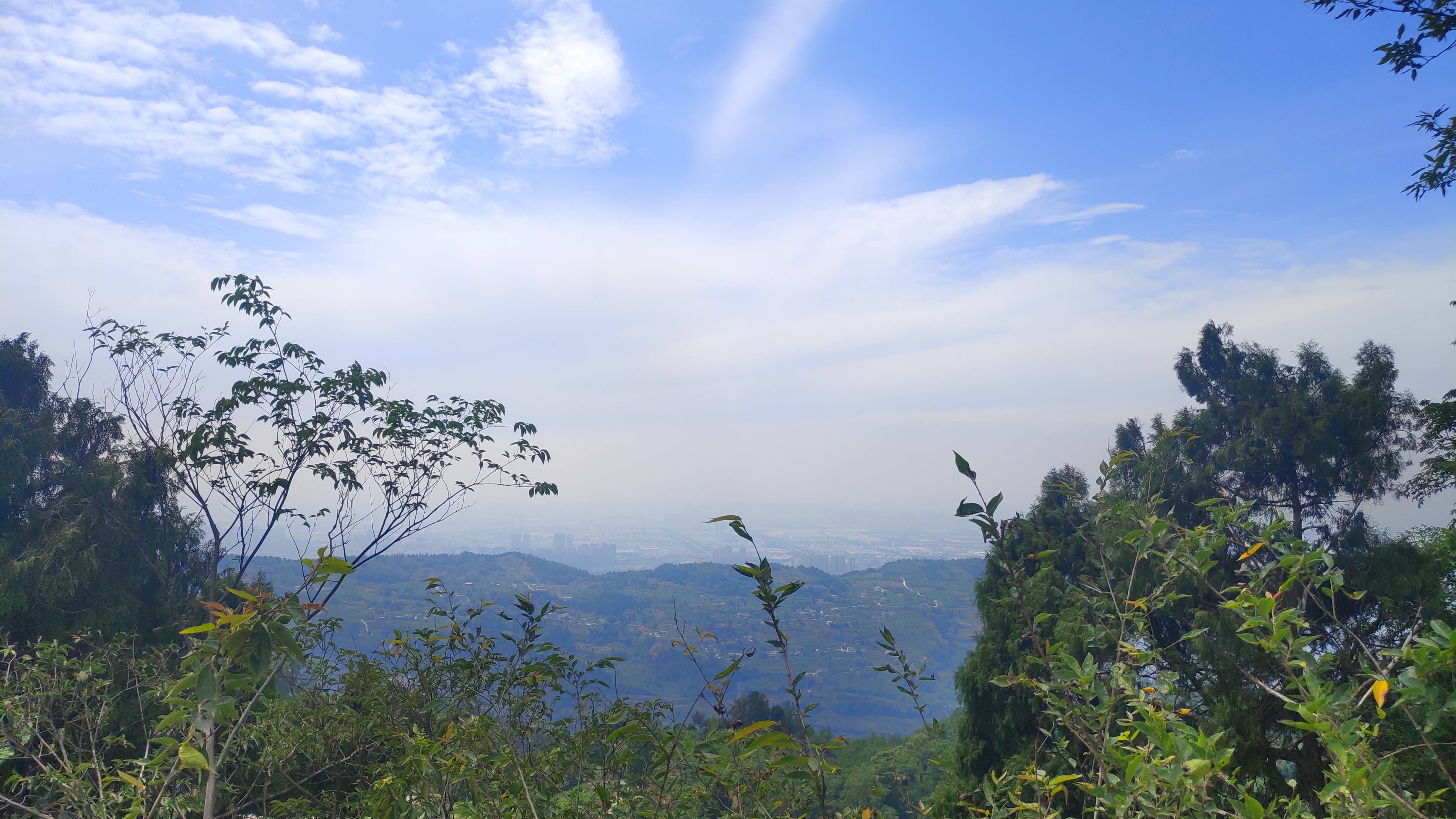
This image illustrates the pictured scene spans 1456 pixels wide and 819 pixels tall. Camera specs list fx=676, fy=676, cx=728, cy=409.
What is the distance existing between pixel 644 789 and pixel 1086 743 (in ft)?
4.11

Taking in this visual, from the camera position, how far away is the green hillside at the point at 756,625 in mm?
37250

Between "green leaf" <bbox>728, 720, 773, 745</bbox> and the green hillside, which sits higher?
"green leaf" <bbox>728, 720, 773, 745</bbox>

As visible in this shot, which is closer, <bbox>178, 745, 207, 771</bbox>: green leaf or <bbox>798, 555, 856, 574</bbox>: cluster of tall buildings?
<bbox>178, 745, 207, 771</bbox>: green leaf

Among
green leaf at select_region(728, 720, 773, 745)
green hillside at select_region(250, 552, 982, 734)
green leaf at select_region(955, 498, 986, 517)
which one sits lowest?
green hillside at select_region(250, 552, 982, 734)

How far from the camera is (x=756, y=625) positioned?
31.2 meters

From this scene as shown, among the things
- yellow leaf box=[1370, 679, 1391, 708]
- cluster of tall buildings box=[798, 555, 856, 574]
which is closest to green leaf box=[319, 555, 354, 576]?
yellow leaf box=[1370, 679, 1391, 708]

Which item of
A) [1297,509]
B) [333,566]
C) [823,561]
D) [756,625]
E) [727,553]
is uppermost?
[333,566]

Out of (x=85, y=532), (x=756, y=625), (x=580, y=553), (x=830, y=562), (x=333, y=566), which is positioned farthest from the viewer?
(x=580, y=553)

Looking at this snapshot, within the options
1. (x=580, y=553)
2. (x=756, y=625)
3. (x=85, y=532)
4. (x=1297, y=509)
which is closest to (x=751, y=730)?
(x=85, y=532)

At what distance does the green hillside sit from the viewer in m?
37.2

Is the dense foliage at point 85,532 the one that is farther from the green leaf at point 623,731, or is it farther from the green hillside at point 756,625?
the green hillside at point 756,625

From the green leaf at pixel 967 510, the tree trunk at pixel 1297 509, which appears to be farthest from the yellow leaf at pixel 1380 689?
the tree trunk at pixel 1297 509

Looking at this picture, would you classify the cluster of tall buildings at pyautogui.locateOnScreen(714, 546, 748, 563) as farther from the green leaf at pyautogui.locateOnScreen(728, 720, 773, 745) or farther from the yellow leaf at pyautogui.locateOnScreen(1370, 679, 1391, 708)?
the yellow leaf at pyautogui.locateOnScreen(1370, 679, 1391, 708)

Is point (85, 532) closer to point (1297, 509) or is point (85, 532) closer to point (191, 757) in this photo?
point (191, 757)
